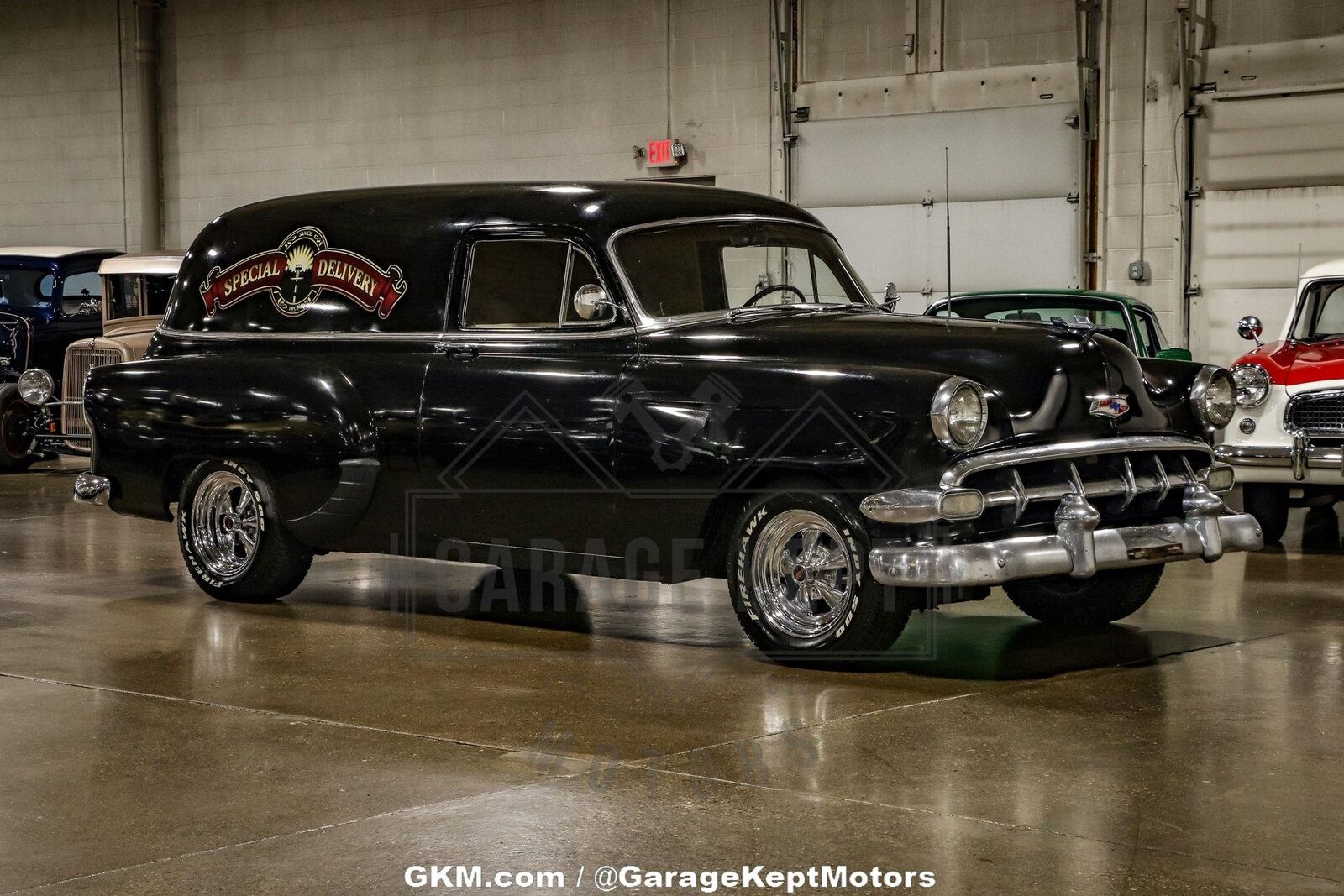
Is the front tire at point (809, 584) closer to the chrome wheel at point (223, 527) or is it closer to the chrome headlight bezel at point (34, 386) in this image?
the chrome wheel at point (223, 527)

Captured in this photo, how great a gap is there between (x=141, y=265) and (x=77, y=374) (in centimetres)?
143

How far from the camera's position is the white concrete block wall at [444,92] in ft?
64.1

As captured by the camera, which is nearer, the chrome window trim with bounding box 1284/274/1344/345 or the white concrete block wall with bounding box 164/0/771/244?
the chrome window trim with bounding box 1284/274/1344/345

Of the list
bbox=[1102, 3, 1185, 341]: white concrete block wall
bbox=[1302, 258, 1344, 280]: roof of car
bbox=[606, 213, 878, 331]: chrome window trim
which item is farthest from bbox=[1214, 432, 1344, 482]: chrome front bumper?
bbox=[1102, 3, 1185, 341]: white concrete block wall

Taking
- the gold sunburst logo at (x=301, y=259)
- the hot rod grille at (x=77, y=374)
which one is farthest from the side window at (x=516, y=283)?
the hot rod grille at (x=77, y=374)

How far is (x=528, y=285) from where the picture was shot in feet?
24.9

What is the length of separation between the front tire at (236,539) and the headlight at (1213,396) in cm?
406

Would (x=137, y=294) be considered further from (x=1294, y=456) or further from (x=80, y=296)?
(x=1294, y=456)

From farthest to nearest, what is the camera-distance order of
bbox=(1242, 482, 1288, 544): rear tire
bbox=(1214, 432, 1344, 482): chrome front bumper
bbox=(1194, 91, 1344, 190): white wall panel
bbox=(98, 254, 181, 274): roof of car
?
bbox=(98, 254, 181, 274): roof of car → bbox=(1194, 91, 1344, 190): white wall panel → bbox=(1242, 482, 1288, 544): rear tire → bbox=(1214, 432, 1344, 482): chrome front bumper

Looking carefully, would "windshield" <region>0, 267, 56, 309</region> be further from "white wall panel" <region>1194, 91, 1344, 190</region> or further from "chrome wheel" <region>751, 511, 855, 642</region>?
"chrome wheel" <region>751, 511, 855, 642</region>

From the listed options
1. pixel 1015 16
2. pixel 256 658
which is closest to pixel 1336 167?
pixel 1015 16

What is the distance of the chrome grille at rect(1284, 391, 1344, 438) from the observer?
10250 millimetres

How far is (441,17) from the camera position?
69.8 feet

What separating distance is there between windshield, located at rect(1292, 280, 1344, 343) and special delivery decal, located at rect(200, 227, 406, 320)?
240 inches
